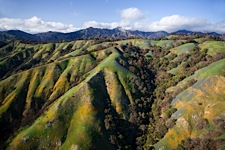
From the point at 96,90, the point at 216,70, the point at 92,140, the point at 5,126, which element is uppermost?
the point at 216,70

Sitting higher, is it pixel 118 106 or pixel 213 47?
pixel 213 47

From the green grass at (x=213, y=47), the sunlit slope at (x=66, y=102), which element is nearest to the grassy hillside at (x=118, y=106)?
the sunlit slope at (x=66, y=102)

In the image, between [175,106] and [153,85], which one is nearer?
[175,106]

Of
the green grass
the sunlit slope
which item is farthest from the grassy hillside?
the green grass

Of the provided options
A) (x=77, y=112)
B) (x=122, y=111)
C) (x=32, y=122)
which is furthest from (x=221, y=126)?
(x=32, y=122)

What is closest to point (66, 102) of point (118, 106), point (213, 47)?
point (118, 106)

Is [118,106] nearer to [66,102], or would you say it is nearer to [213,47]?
[66,102]

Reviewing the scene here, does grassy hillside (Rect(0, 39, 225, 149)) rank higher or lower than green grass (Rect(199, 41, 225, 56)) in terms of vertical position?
lower

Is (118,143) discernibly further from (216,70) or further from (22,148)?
(216,70)

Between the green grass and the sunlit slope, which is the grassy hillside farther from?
the green grass
